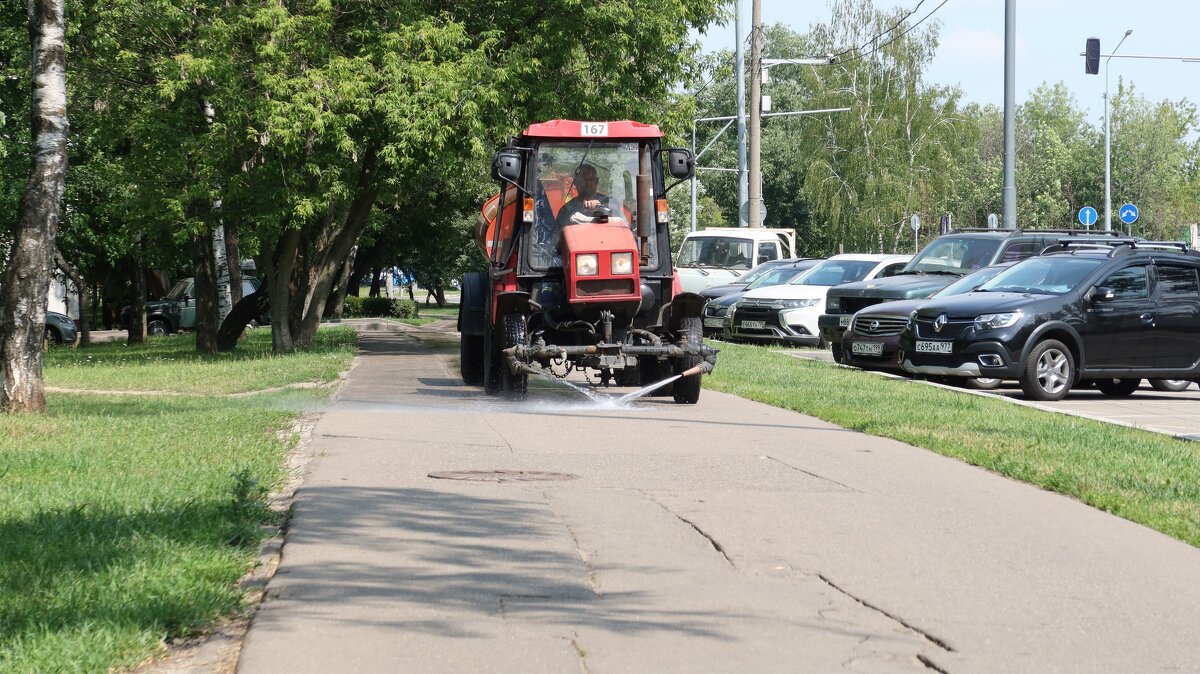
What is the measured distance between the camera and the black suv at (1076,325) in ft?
55.2

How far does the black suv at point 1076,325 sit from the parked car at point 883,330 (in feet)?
5.81

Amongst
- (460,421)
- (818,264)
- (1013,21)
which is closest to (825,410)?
(460,421)

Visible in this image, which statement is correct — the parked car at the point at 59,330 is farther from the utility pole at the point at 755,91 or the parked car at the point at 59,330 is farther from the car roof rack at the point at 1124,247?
the car roof rack at the point at 1124,247

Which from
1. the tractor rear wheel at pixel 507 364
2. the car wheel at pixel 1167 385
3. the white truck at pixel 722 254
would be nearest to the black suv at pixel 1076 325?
the car wheel at pixel 1167 385

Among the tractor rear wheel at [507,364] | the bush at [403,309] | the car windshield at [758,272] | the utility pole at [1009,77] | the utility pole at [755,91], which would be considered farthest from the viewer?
the bush at [403,309]

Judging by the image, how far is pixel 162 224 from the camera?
26172 mm

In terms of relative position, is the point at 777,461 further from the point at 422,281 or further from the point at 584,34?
the point at 422,281

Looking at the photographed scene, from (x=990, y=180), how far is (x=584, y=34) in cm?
6965

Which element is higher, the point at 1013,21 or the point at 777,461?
the point at 1013,21

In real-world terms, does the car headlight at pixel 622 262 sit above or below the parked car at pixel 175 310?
above

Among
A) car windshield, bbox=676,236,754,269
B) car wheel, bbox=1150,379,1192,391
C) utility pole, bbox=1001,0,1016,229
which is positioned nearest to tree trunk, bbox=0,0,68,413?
car wheel, bbox=1150,379,1192,391

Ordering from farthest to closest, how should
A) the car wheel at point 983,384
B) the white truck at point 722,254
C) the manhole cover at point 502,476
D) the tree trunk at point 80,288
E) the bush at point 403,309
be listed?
the bush at point 403,309
the tree trunk at point 80,288
the white truck at point 722,254
the car wheel at point 983,384
the manhole cover at point 502,476

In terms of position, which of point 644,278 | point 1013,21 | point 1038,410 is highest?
point 1013,21

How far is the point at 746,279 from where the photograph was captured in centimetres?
3347
